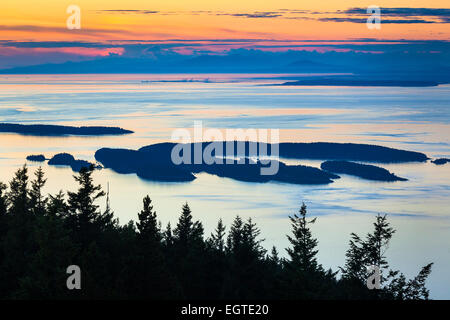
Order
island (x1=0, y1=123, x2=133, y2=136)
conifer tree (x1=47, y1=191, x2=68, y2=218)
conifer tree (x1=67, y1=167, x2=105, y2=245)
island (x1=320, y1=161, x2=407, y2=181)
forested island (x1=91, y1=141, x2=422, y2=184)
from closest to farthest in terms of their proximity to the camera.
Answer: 1. conifer tree (x1=47, y1=191, x2=68, y2=218)
2. conifer tree (x1=67, y1=167, x2=105, y2=245)
3. island (x1=320, y1=161, x2=407, y2=181)
4. forested island (x1=91, y1=141, x2=422, y2=184)
5. island (x1=0, y1=123, x2=133, y2=136)

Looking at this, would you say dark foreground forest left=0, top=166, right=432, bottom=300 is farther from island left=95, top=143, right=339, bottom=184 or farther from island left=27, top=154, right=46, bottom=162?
island left=27, top=154, right=46, bottom=162

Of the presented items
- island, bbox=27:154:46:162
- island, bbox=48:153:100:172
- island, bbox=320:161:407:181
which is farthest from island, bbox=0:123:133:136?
island, bbox=320:161:407:181

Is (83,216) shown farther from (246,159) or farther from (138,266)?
(246,159)

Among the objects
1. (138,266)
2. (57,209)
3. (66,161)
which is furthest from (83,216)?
(66,161)

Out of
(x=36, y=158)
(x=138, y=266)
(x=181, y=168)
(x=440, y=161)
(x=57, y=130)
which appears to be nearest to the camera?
(x=138, y=266)

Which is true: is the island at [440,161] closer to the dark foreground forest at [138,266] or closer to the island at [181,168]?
the island at [181,168]

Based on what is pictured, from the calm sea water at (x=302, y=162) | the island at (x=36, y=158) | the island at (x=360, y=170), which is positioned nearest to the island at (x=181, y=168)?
the calm sea water at (x=302, y=162)
